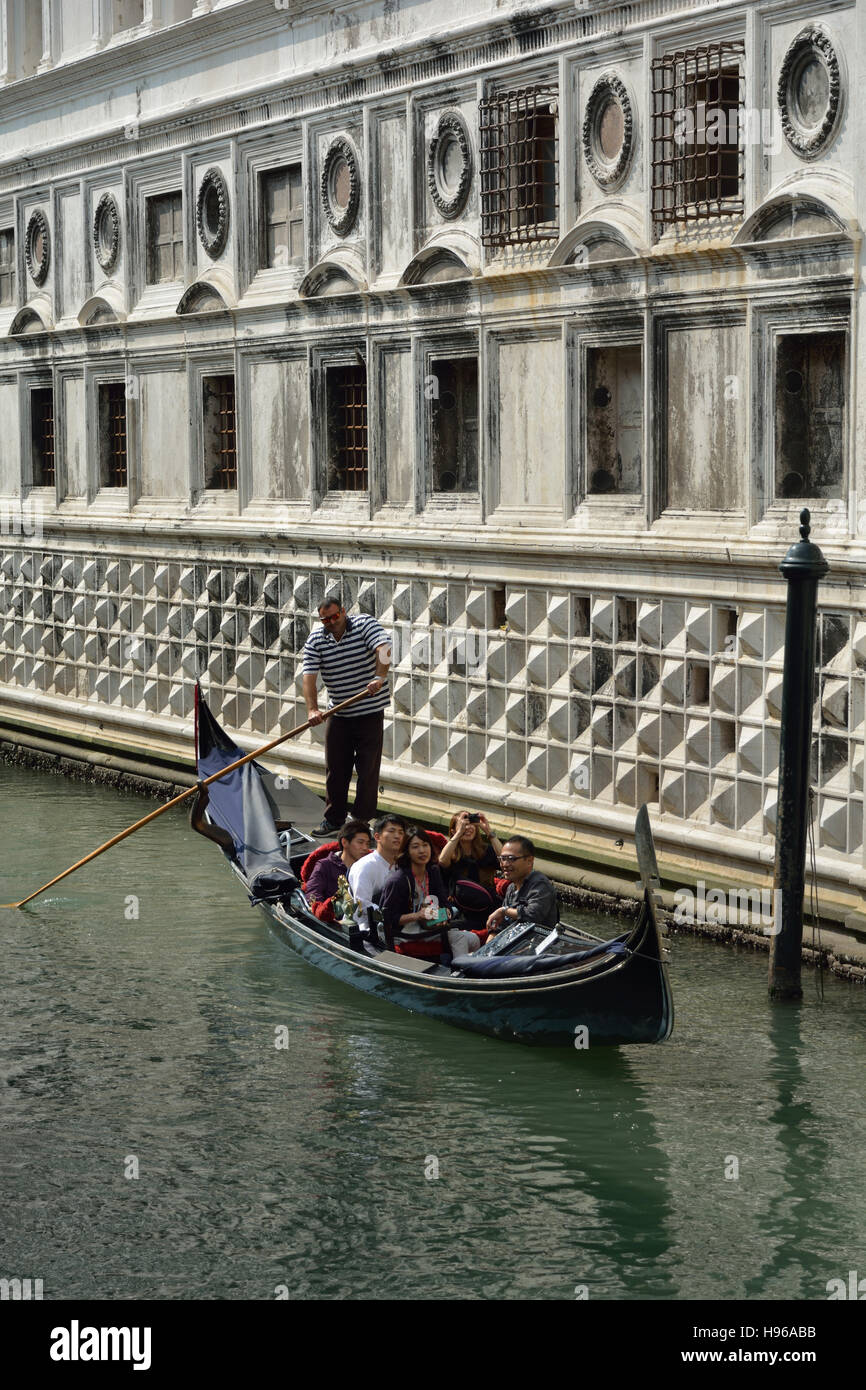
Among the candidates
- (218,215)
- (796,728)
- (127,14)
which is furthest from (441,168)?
(796,728)

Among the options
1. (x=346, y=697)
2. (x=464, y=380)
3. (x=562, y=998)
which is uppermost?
(x=464, y=380)

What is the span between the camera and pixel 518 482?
41.2 feet

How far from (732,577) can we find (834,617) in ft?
2.50

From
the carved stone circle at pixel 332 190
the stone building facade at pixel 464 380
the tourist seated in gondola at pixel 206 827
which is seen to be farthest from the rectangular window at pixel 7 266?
the tourist seated in gondola at pixel 206 827

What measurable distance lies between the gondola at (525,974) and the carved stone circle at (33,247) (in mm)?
8840

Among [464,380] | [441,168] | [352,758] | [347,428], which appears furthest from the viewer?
[347,428]

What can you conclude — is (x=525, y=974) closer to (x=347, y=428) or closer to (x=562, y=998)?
(x=562, y=998)

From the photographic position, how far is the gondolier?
12391 mm

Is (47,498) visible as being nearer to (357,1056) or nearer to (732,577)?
(732,577)

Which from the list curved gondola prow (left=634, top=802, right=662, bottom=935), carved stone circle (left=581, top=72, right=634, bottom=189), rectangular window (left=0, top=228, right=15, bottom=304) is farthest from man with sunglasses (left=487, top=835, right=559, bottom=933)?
rectangular window (left=0, top=228, right=15, bottom=304)

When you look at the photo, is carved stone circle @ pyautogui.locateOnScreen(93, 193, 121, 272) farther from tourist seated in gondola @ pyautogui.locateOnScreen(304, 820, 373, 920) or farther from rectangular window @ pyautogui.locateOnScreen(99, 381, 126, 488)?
tourist seated in gondola @ pyautogui.locateOnScreen(304, 820, 373, 920)

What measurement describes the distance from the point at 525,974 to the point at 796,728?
65.2 inches

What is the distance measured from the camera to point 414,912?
31.7 ft

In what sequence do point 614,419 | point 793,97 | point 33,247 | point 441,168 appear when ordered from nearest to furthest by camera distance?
point 793,97, point 614,419, point 441,168, point 33,247
